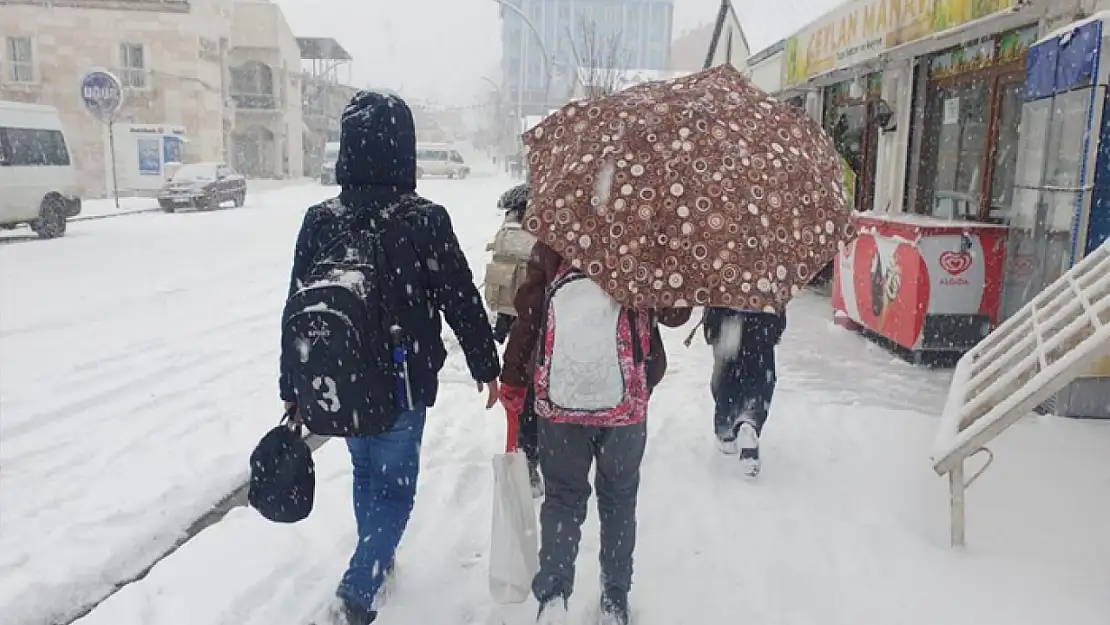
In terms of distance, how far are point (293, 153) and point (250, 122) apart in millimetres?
3049

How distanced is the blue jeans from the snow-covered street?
0.88 ft

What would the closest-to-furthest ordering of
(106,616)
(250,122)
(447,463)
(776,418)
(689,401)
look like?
(106,616) < (447,463) < (776,418) < (689,401) < (250,122)

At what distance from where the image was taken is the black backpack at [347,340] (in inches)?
111

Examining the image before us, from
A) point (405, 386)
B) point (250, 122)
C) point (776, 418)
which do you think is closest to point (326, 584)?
point (405, 386)

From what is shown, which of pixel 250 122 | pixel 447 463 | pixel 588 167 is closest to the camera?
pixel 588 167

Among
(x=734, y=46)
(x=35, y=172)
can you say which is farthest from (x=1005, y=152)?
(x=35, y=172)

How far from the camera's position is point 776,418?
5.89 meters

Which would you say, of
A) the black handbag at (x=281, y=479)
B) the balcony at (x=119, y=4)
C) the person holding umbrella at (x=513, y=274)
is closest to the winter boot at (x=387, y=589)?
the black handbag at (x=281, y=479)

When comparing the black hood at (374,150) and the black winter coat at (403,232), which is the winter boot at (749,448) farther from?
the black hood at (374,150)

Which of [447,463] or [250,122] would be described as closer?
[447,463]

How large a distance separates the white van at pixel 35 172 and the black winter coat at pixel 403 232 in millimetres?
17301

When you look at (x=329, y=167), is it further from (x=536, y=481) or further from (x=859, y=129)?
(x=536, y=481)

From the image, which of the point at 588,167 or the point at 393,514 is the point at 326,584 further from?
the point at 588,167

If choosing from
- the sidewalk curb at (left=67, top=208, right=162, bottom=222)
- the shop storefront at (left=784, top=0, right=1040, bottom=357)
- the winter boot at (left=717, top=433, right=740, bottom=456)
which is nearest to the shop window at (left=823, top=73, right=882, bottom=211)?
the shop storefront at (left=784, top=0, right=1040, bottom=357)
